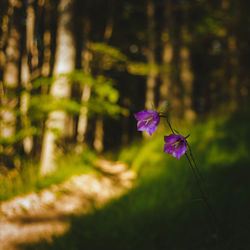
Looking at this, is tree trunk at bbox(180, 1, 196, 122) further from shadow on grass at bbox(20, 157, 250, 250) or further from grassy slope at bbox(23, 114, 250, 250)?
shadow on grass at bbox(20, 157, 250, 250)

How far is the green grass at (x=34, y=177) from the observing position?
364 cm

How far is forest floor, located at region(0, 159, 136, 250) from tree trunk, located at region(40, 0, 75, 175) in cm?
73

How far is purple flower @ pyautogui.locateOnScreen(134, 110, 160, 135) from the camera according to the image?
109cm

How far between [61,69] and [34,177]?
2231 mm

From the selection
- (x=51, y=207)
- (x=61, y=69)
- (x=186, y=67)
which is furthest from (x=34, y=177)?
(x=186, y=67)

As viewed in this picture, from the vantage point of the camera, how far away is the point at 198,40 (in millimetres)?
8570

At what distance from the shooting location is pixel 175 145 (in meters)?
1.11

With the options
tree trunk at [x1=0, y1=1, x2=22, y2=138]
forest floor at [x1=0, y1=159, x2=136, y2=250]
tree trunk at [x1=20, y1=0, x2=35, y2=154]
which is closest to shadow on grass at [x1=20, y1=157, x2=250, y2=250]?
forest floor at [x1=0, y1=159, x2=136, y2=250]

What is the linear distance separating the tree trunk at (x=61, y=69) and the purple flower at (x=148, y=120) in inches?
140

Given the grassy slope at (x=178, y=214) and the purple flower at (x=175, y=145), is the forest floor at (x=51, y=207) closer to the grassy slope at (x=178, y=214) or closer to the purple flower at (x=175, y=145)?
the grassy slope at (x=178, y=214)

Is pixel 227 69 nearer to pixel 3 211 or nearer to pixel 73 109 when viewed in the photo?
pixel 73 109

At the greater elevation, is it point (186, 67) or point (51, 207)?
point (186, 67)

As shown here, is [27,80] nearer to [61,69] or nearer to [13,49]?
[61,69]

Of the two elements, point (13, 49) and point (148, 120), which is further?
point (13, 49)
